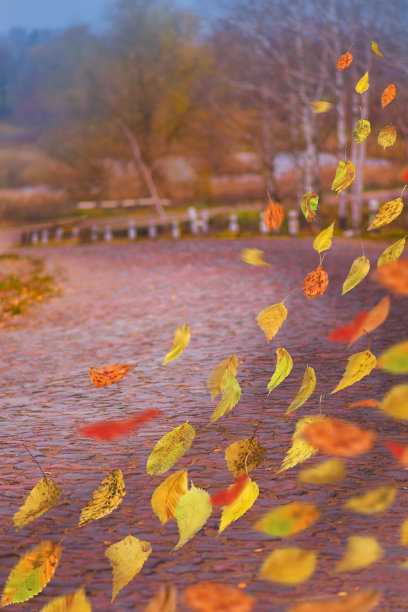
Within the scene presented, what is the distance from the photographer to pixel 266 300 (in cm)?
1452

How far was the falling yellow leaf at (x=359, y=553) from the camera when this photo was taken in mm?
4047

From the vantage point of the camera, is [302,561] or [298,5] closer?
[302,561]

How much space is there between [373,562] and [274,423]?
106 inches

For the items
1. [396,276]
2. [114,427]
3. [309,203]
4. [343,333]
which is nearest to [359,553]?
[396,276]

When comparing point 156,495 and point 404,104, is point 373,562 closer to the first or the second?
point 156,495

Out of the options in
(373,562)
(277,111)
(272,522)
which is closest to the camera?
(373,562)

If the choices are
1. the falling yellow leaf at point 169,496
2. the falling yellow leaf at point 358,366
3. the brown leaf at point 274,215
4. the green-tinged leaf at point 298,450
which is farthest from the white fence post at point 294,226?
the falling yellow leaf at point 169,496

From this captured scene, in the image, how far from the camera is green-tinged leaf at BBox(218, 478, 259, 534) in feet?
15.1

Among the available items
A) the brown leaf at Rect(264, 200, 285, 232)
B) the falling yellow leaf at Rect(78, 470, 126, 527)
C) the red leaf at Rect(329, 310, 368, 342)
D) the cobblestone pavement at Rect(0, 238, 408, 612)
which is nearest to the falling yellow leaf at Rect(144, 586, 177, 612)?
the cobblestone pavement at Rect(0, 238, 408, 612)

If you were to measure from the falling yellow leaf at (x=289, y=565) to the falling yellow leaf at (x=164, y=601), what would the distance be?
1.36 feet

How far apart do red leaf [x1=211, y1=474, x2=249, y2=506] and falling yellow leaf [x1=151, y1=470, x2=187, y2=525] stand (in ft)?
0.93

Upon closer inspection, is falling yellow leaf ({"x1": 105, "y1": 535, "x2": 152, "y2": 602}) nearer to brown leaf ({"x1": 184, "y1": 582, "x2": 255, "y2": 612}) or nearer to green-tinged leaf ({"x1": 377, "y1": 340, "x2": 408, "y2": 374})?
brown leaf ({"x1": 184, "y1": 582, "x2": 255, "y2": 612})

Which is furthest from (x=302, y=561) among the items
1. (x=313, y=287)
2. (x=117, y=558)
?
(x=313, y=287)

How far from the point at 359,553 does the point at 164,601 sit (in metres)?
0.93
